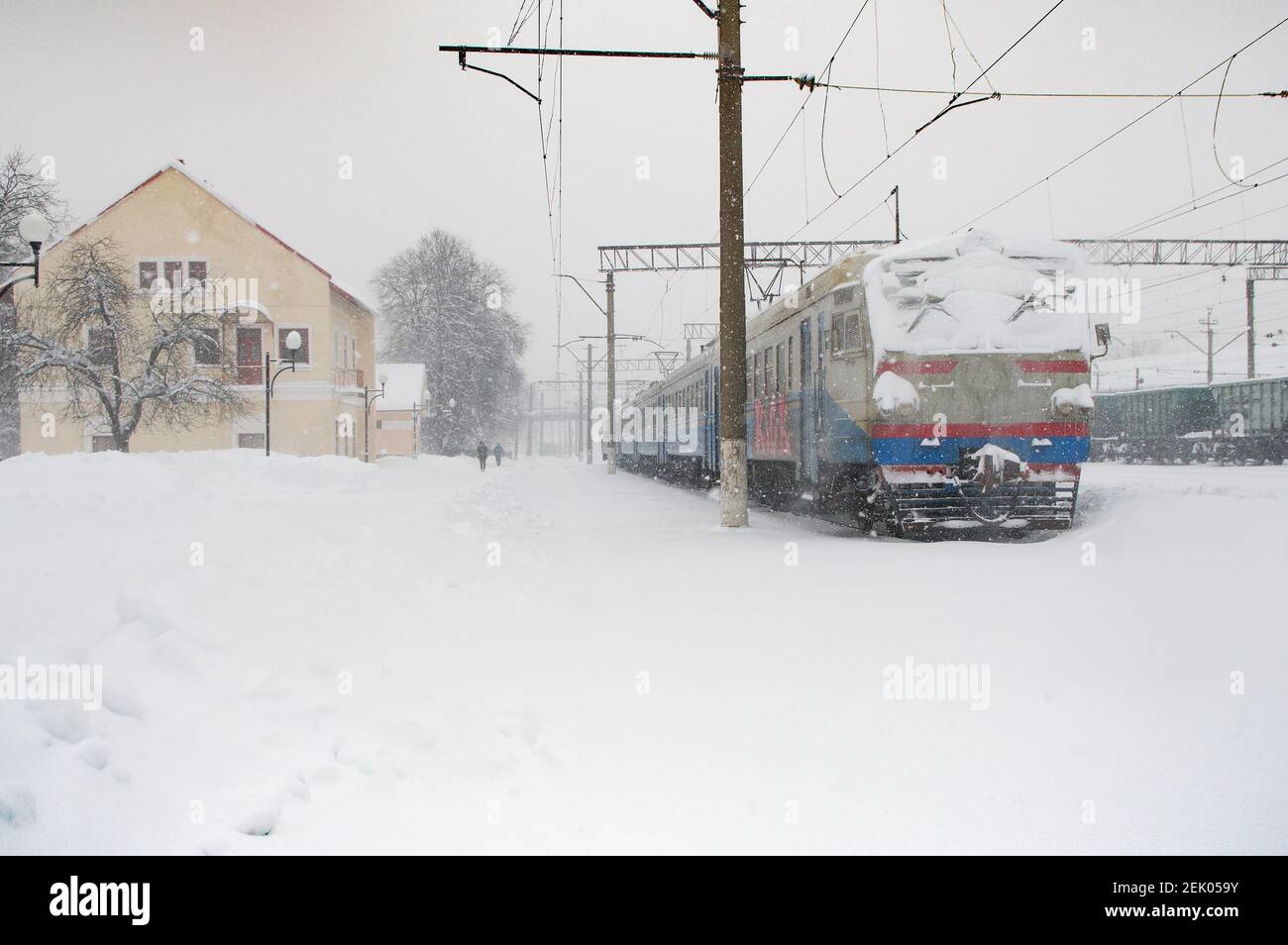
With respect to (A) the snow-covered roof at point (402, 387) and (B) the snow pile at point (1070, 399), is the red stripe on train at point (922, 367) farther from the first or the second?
(A) the snow-covered roof at point (402, 387)

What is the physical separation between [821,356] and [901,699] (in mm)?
7518

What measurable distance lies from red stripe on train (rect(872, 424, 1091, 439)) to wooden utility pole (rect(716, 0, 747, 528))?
6.04 feet

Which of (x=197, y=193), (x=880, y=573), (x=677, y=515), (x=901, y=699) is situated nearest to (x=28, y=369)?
(x=197, y=193)

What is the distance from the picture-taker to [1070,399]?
9.69 metres

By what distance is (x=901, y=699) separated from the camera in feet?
14.3

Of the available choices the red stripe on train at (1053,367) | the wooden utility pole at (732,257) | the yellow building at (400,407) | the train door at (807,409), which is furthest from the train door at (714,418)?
the yellow building at (400,407)

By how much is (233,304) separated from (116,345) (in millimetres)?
5177

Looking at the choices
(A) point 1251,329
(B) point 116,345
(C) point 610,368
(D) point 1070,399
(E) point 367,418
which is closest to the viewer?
(D) point 1070,399

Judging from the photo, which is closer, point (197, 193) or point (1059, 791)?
point (1059, 791)

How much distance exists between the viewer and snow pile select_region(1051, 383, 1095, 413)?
967cm

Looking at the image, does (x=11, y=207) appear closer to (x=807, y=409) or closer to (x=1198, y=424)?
(x=807, y=409)

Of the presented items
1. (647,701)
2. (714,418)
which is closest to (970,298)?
(647,701)
